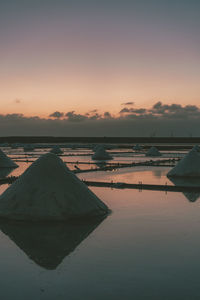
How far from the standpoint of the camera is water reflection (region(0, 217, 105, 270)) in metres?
9.78

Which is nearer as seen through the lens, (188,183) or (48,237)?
(48,237)

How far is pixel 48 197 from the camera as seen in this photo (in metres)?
13.8

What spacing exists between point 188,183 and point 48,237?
50.9 ft

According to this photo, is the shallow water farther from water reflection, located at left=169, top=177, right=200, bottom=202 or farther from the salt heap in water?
the salt heap in water

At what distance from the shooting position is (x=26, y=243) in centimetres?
1099

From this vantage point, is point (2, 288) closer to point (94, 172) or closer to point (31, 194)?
point (31, 194)

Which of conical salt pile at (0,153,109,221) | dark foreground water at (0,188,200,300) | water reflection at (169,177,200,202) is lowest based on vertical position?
water reflection at (169,177,200,202)

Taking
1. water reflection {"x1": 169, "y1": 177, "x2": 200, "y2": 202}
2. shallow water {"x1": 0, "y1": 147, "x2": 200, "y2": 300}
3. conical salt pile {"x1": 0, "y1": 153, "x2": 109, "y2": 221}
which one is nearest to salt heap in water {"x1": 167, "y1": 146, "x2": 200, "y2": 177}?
water reflection {"x1": 169, "y1": 177, "x2": 200, "y2": 202}

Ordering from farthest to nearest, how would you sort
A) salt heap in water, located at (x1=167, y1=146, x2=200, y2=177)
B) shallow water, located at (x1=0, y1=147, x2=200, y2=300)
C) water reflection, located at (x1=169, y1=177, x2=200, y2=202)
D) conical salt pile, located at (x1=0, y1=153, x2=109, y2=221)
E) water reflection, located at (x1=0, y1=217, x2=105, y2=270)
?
salt heap in water, located at (x1=167, y1=146, x2=200, y2=177), water reflection, located at (x1=169, y1=177, x2=200, y2=202), conical salt pile, located at (x1=0, y1=153, x2=109, y2=221), water reflection, located at (x1=0, y1=217, x2=105, y2=270), shallow water, located at (x1=0, y1=147, x2=200, y2=300)

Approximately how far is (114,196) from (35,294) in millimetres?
12075

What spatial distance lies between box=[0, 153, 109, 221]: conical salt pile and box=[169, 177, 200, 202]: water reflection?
617cm

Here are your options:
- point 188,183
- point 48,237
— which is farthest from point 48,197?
point 188,183

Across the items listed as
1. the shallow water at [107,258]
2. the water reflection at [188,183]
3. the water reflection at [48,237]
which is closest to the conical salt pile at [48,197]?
the water reflection at [48,237]

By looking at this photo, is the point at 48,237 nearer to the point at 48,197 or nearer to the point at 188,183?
the point at 48,197
